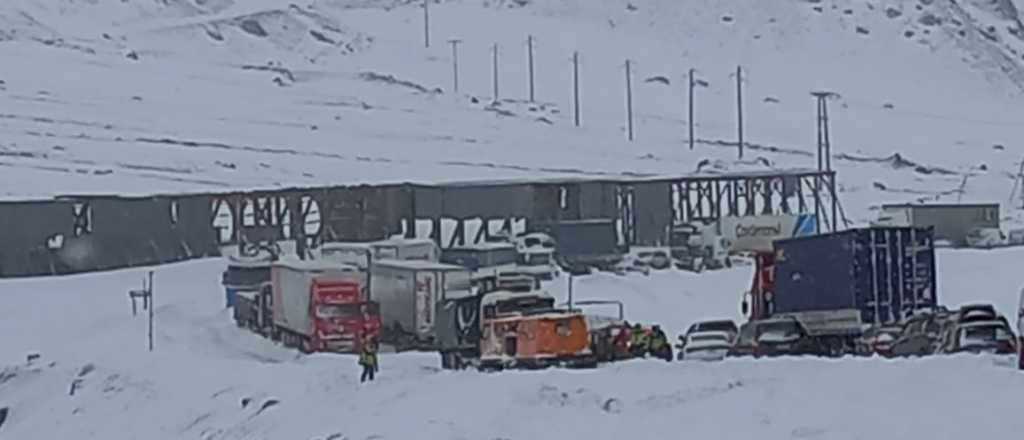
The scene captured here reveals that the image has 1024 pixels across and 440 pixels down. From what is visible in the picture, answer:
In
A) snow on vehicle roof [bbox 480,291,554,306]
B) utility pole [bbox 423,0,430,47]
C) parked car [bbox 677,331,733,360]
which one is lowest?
parked car [bbox 677,331,733,360]

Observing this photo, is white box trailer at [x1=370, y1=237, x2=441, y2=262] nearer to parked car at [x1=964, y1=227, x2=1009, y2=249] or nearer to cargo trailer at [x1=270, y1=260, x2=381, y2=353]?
cargo trailer at [x1=270, y1=260, x2=381, y2=353]

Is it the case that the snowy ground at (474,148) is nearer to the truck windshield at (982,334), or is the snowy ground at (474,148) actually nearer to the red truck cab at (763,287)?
the truck windshield at (982,334)

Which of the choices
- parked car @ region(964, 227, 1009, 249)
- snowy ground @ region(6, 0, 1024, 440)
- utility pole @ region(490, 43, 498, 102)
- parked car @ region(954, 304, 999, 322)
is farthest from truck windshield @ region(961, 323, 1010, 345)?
utility pole @ region(490, 43, 498, 102)

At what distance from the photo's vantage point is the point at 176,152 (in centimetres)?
7556

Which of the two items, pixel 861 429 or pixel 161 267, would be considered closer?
pixel 861 429

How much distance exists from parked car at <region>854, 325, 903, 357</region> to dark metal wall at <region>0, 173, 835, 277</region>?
2523 cm

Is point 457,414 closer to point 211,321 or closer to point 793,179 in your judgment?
point 211,321

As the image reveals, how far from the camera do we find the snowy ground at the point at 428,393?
18.9 m

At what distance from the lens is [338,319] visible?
33.4 meters

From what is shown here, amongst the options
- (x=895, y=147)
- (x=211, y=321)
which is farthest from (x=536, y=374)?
(x=895, y=147)

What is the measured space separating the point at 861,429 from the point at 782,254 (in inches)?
562

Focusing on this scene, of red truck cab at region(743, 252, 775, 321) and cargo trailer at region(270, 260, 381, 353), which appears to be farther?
cargo trailer at region(270, 260, 381, 353)

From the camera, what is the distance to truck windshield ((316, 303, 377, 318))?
33375mm

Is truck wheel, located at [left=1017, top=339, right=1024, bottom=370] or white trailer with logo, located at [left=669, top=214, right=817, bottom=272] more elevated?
white trailer with logo, located at [left=669, top=214, right=817, bottom=272]
